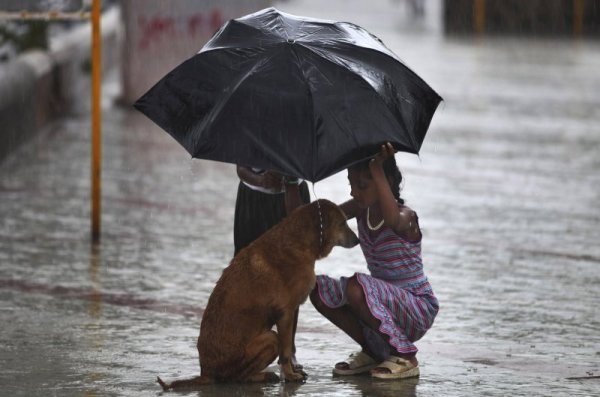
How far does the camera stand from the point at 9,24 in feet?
46.9

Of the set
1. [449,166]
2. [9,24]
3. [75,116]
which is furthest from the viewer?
[75,116]

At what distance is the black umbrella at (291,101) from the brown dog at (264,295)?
15.1 inches

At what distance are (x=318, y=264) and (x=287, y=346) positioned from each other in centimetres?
286

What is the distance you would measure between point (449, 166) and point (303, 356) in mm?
6579

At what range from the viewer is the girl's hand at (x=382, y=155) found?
5582mm

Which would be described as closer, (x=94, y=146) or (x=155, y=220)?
(x=94, y=146)

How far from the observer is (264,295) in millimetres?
5641

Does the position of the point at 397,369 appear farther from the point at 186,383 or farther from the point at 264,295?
the point at 186,383

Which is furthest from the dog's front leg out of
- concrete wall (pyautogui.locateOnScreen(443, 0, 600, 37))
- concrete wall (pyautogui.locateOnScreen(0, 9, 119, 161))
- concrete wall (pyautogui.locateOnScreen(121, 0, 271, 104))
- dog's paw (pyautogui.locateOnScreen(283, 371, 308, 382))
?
concrete wall (pyautogui.locateOnScreen(443, 0, 600, 37))

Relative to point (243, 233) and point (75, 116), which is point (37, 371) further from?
point (75, 116)

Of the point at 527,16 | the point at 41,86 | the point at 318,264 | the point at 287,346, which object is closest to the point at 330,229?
the point at 287,346

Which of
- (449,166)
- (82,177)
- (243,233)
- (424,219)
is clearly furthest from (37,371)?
(449,166)

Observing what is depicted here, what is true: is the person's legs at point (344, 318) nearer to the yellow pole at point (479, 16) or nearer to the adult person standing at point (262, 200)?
the adult person standing at point (262, 200)

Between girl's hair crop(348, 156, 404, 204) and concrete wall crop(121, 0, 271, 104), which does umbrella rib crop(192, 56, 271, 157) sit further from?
concrete wall crop(121, 0, 271, 104)
